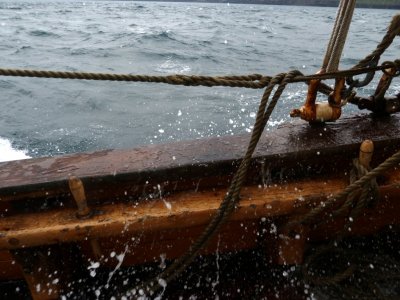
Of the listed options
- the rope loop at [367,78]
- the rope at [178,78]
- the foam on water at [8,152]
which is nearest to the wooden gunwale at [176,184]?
the rope loop at [367,78]

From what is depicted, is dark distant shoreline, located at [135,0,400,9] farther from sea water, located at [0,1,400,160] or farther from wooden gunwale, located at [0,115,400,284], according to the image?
wooden gunwale, located at [0,115,400,284]

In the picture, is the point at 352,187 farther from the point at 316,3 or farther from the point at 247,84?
the point at 316,3

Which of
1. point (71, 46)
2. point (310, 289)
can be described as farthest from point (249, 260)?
point (71, 46)

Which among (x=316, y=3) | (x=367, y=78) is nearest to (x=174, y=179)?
(x=367, y=78)

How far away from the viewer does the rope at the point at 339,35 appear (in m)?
1.73

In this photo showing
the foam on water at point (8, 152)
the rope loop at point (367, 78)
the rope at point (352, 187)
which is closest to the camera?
the rope at point (352, 187)

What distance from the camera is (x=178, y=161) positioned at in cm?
190

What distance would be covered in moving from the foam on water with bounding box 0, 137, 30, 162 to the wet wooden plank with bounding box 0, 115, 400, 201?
12.9 ft

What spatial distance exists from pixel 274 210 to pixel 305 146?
1.44 ft

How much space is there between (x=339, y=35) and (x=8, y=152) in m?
5.63

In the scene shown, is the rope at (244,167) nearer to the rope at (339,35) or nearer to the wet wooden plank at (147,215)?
the wet wooden plank at (147,215)

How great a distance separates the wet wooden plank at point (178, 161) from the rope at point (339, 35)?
0.45m

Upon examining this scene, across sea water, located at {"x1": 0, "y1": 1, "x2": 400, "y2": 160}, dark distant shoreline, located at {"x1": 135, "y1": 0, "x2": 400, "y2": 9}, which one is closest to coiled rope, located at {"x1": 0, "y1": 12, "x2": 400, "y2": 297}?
sea water, located at {"x1": 0, "y1": 1, "x2": 400, "y2": 160}

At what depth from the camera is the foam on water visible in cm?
543
